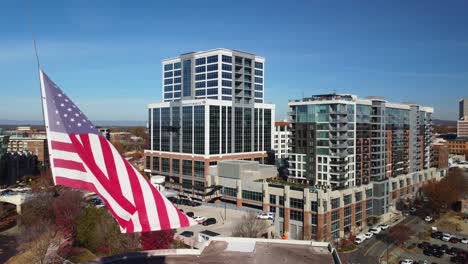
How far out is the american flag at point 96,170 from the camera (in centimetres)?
996

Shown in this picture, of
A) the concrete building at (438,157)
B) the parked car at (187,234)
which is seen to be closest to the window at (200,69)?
the parked car at (187,234)

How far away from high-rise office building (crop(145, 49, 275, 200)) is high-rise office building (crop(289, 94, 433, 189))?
14111 millimetres

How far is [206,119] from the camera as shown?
67562mm

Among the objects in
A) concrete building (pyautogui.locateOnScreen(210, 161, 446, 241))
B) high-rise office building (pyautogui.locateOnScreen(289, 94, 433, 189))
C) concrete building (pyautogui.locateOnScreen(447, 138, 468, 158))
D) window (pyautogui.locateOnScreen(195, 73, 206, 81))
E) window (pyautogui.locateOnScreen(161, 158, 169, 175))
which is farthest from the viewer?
concrete building (pyautogui.locateOnScreen(447, 138, 468, 158))

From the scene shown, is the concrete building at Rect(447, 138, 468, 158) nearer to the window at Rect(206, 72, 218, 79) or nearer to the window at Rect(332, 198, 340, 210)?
the window at Rect(332, 198, 340, 210)

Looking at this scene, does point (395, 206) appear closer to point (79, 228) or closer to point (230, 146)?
point (230, 146)

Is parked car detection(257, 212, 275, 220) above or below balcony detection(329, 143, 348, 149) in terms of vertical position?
below

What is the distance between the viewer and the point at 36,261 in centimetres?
3384

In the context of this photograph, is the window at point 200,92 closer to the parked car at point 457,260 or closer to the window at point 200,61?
the window at point 200,61

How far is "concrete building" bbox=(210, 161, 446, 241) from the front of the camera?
51.4 m

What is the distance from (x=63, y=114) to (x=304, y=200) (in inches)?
1771

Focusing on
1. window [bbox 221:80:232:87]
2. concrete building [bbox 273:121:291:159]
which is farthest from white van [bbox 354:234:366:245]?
concrete building [bbox 273:121:291:159]

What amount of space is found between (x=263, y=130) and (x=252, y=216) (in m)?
33.2

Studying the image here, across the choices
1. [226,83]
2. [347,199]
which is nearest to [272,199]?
[347,199]
